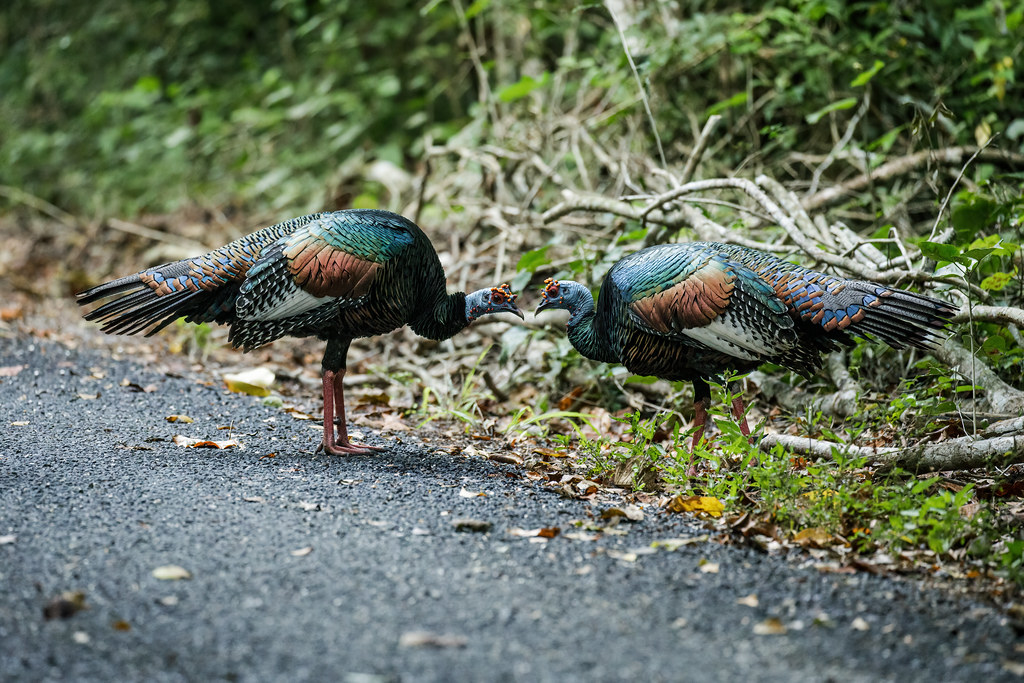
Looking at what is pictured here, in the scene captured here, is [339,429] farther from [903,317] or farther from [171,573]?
[903,317]

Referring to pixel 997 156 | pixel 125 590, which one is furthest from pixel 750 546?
pixel 997 156

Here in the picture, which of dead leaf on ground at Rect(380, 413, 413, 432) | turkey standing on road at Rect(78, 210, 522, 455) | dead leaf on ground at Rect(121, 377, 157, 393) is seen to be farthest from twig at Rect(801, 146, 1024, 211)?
dead leaf on ground at Rect(121, 377, 157, 393)

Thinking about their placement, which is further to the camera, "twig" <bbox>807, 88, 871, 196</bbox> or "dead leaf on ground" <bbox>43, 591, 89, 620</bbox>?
"twig" <bbox>807, 88, 871, 196</bbox>

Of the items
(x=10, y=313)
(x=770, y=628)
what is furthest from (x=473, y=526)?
(x=10, y=313)

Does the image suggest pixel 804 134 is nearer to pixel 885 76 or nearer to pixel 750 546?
pixel 885 76

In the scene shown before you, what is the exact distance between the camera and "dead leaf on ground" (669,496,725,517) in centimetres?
373

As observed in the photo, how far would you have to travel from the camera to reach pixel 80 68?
42.3ft

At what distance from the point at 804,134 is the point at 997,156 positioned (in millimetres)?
1749

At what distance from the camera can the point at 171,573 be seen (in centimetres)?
292

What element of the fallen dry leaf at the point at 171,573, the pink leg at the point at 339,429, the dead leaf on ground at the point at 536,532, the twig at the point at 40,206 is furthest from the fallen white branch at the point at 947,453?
the twig at the point at 40,206

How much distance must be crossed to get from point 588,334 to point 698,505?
Answer: 1246 mm

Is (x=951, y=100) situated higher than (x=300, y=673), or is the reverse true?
(x=951, y=100)

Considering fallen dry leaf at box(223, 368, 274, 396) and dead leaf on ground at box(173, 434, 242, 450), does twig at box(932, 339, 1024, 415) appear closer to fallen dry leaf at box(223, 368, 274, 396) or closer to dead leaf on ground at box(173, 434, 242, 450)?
dead leaf on ground at box(173, 434, 242, 450)

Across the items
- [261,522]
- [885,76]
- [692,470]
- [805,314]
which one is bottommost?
[692,470]
